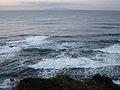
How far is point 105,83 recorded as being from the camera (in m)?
15.6

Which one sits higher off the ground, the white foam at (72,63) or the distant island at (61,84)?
the distant island at (61,84)

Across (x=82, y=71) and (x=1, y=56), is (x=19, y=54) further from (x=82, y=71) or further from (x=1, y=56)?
(x=82, y=71)

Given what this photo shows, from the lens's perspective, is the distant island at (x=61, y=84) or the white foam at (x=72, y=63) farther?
the white foam at (x=72, y=63)

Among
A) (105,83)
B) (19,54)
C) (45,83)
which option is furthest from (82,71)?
(19,54)

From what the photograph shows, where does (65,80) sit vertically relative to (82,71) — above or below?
above

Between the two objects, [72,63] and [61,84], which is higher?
[61,84]

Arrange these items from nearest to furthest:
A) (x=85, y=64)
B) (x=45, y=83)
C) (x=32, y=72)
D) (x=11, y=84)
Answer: (x=45, y=83) → (x=11, y=84) → (x=32, y=72) → (x=85, y=64)

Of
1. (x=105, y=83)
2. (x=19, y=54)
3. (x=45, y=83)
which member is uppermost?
(x=45, y=83)

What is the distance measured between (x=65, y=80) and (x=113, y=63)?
13.8 m

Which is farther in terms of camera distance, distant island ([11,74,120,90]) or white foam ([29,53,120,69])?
white foam ([29,53,120,69])

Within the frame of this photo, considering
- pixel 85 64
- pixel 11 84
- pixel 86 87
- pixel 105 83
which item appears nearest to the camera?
pixel 86 87

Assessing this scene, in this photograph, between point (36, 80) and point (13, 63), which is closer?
point (36, 80)

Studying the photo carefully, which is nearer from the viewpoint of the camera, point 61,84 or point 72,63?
point 61,84

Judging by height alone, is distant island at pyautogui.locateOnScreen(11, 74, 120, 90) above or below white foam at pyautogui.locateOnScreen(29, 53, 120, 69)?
above
